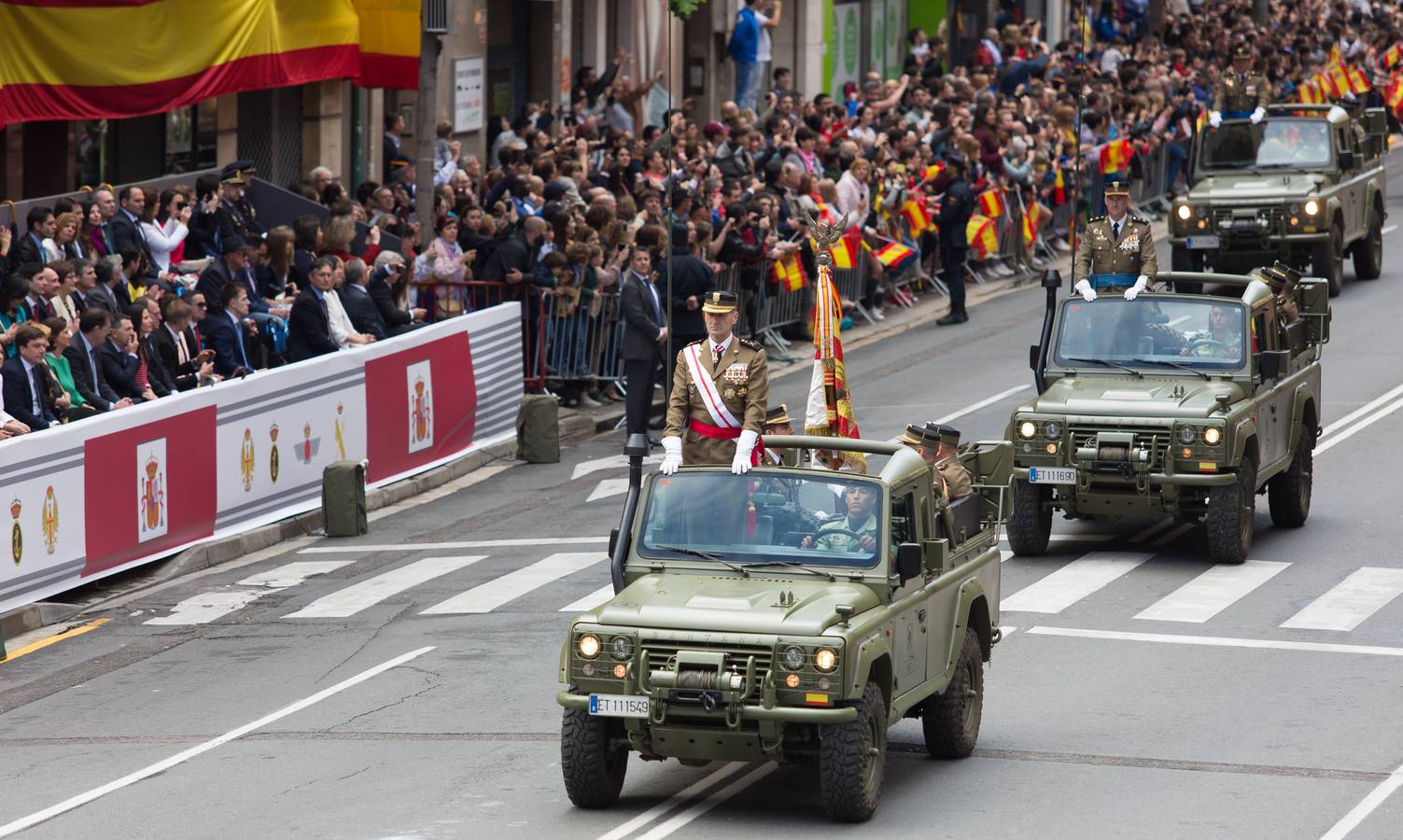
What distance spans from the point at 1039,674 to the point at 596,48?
23517 millimetres

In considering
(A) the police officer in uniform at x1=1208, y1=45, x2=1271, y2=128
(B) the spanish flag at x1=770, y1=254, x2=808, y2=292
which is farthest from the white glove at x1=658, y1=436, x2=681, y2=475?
(A) the police officer in uniform at x1=1208, y1=45, x2=1271, y2=128

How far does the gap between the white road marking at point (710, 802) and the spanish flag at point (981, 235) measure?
66.9 feet

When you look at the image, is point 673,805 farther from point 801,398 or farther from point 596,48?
point 596,48

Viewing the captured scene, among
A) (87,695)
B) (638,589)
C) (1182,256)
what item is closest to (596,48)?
(1182,256)

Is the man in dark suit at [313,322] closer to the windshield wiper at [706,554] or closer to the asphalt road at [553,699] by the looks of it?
the asphalt road at [553,699]

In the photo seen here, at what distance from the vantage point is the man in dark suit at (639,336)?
23.8 metres

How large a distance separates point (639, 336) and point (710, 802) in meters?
11.9

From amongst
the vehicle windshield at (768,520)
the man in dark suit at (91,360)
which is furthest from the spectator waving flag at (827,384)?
the man in dark suit at (91,360)

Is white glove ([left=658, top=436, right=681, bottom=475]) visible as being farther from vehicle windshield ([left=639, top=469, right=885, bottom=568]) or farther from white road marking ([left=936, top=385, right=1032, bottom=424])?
white road marking ([left=936, top=385, right=1032, bottom=424])

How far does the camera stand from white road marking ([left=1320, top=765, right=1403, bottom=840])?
11883mm

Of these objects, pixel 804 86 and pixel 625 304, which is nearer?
pixel 625 304

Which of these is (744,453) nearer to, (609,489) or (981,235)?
(609,489)

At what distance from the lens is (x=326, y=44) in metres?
28.3

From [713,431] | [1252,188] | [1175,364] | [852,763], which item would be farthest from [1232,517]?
[1252,188]
